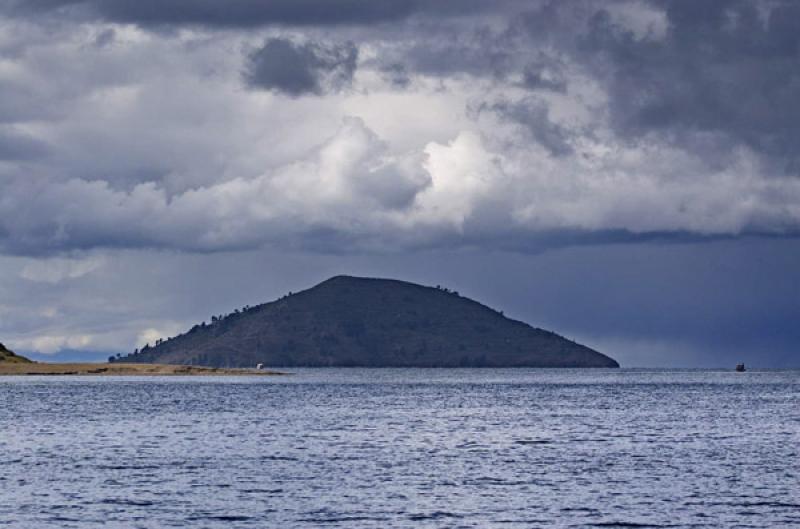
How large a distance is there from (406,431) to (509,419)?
90.2 feet

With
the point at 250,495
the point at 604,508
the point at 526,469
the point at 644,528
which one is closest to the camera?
the point at 644,528

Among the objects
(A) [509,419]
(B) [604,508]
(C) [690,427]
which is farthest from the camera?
(A) [509,419]

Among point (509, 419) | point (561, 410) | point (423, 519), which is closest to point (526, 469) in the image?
point (423, 519)

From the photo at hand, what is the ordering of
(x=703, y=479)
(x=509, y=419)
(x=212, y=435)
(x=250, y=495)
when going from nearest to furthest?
(x=250, y=495)
(x=703, y=479)
(x=212, y=435)
(x=509, y=419)

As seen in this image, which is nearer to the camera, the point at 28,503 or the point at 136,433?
the point at 28,503

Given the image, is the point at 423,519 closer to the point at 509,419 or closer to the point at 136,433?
the point at 136,433

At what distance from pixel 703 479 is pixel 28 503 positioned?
46180mm

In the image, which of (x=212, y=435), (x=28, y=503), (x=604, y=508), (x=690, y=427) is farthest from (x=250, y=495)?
(x=690, y=427)

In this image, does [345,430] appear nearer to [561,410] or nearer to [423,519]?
[561,410]

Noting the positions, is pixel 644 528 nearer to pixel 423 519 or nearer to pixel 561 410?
pixel 423 519

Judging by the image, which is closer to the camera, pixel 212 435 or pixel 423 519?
pixel 423 519

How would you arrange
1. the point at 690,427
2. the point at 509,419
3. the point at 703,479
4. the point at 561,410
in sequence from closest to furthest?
1. the point at 703,479
2. the point at 690,427
3. the point at 509,419
4. the point at 561,410

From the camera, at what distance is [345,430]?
142000mm

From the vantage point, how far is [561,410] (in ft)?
627
